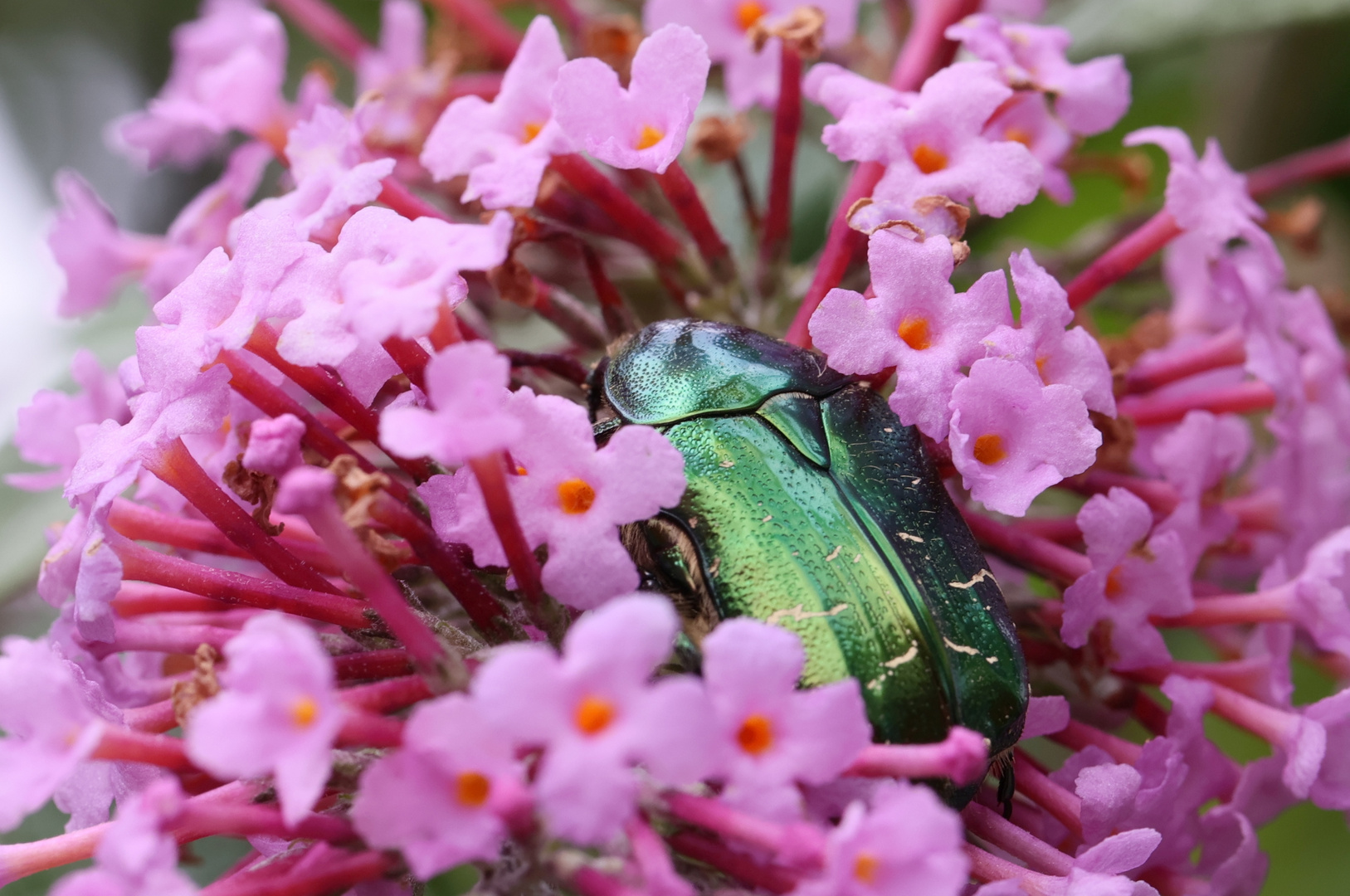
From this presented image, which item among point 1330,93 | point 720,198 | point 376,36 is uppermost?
point 376,36

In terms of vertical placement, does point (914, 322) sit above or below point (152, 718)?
above

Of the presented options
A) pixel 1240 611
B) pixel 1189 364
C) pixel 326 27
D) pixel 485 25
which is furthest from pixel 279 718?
pixel 326 27

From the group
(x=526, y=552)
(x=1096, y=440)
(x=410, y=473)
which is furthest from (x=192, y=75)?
(x=1096, y=440)

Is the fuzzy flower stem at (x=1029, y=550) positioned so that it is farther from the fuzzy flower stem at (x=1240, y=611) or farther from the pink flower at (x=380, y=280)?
the pink flower at (x=380, y=280)

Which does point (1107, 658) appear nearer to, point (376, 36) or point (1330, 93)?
point (1330, 93)

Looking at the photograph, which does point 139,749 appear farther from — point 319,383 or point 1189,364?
point 1189,364

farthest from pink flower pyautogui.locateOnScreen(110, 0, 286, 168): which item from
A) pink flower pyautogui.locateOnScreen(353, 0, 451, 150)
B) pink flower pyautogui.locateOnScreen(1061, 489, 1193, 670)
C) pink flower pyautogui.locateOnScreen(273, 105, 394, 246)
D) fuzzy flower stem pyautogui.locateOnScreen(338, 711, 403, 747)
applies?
pink flower pyautogui.locateOnScreen(1061, 489, 1193, 670)

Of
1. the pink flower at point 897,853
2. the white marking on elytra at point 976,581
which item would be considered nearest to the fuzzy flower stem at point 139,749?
the pink flower at point 897,853
